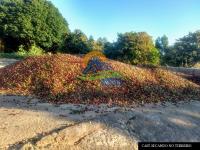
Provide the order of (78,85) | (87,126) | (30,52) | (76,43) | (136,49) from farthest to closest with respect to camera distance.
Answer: (76,43) < (30,52) < (136,49) < (78,85) < (87,126)

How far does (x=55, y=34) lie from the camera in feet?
120

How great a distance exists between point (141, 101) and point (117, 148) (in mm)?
3979

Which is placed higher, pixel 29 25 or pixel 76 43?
pixel 29 25

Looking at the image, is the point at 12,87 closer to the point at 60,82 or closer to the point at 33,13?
the point at 60,82

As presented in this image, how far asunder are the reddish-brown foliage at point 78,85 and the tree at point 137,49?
1117 centimetres

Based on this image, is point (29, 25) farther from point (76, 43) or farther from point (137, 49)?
point (137, 49)

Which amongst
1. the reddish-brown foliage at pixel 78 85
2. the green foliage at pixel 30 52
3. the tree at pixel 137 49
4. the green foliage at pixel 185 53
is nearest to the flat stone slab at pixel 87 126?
the reddish-brown foliage at pixel 78 85

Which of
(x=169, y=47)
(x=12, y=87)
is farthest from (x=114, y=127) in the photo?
(x=169, y=47)

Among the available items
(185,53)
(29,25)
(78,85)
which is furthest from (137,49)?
(29,25)

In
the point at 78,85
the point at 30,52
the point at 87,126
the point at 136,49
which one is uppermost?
the point at 136,49

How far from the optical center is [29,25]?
115ft

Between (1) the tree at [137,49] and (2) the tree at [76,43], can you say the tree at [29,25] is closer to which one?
(2) the tree at [76,43]

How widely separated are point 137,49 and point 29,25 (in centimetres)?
1557

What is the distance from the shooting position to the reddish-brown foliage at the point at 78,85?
9766 mm
